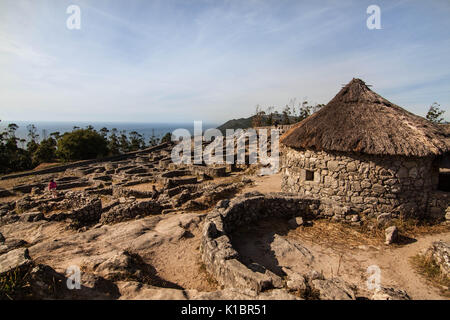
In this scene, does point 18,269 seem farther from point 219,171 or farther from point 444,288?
point 219,171

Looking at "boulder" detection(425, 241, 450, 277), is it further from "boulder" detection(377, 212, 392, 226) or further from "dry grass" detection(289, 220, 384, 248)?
"boulder" detection(377, 212, 392, 226)

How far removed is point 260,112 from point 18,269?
34.1 metres

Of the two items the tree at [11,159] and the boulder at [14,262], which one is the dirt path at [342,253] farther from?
the tree at [11,159]

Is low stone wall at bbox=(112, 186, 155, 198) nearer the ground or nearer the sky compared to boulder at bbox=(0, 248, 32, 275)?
nearer the ground

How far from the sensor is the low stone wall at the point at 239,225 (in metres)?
4.29

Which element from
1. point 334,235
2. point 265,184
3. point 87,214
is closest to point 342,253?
point 334,235

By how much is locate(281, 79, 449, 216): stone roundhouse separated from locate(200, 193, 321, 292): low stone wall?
1.05 metres

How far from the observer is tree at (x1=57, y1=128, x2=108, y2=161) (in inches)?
1374

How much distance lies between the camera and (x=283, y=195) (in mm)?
8867

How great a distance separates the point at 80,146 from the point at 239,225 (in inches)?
1423

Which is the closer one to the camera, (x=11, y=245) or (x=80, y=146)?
(x=11, y=245)

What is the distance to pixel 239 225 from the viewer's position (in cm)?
778

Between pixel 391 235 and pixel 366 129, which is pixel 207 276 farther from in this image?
pixel 366 129

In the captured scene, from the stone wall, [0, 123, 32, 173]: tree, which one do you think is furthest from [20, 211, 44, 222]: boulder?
[0, 123, 32, 173]: tree
